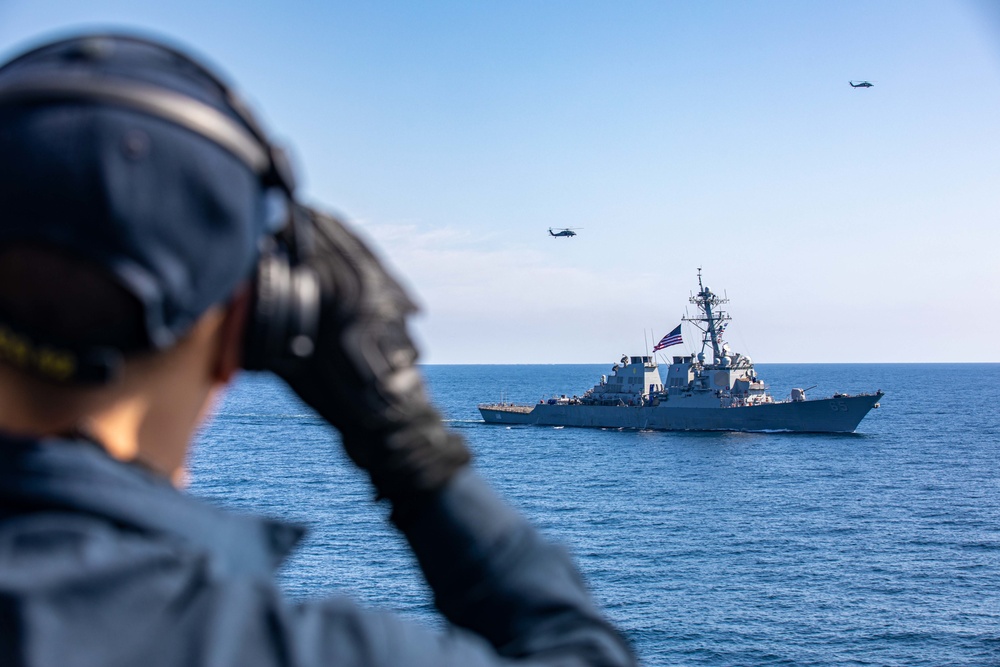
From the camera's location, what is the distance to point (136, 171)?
0.80 meters

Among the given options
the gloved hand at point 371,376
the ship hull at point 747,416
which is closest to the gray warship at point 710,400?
the ship hull at point 747,416

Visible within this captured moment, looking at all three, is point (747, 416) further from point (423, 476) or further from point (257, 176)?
point (257, 176)

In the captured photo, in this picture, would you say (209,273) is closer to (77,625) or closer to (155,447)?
(155,447)

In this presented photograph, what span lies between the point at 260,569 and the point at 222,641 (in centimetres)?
18

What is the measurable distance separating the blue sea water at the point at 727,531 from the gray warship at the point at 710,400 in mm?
1441

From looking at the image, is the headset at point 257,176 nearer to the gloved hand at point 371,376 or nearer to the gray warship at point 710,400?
the gloved hand at point 371,376

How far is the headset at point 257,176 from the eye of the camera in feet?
2.69

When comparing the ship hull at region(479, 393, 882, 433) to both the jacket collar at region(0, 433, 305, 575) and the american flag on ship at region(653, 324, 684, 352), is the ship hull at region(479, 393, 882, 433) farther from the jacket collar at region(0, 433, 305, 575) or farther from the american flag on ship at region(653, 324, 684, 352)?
the jacket collar at region(0, 433, 305, 575)

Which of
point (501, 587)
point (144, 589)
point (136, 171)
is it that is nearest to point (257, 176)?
point (136, 171)

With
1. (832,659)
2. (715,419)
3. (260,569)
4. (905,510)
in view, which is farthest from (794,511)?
(260,569)

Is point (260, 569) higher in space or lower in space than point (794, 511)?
higher

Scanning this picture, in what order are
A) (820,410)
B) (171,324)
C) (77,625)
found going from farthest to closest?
(820,410) → (171,324) → (77,625)

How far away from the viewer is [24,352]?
2.71 ft

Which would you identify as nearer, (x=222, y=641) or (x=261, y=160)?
(x=222, y=641)
